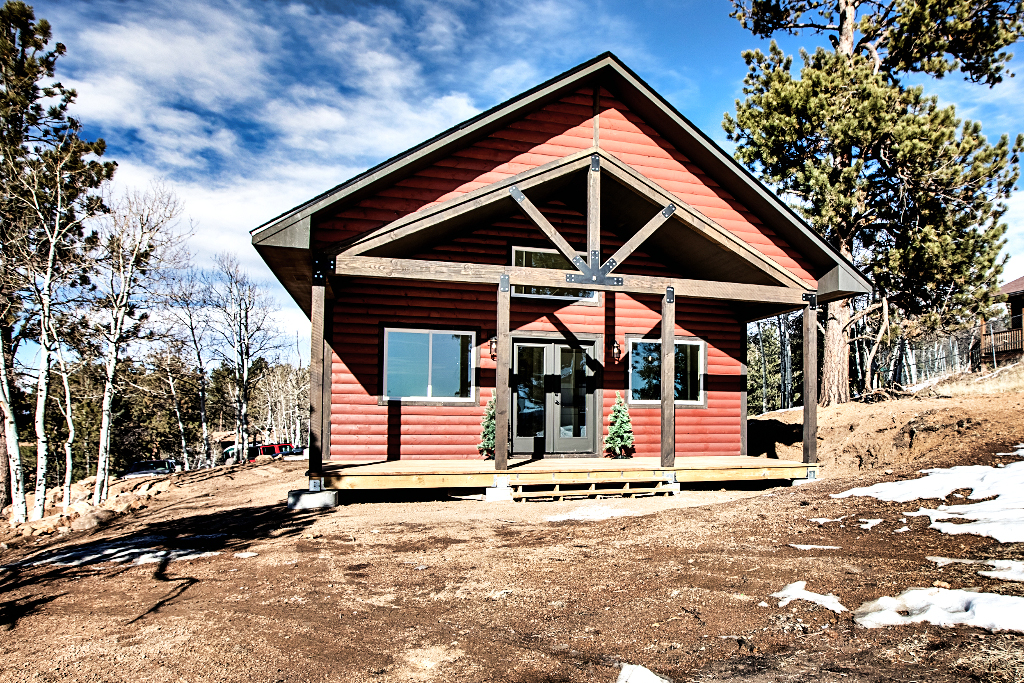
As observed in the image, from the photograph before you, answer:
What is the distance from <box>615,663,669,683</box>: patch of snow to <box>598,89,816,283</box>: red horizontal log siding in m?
8.44

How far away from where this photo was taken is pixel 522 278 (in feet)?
29.5

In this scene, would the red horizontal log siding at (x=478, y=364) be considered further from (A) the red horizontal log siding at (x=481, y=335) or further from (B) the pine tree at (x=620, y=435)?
(B) the pine tree at (x=620, y=435)

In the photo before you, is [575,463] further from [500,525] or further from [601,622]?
[601,622]

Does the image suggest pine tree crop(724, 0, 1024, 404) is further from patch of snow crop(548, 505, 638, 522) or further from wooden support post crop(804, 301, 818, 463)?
patch of snow crop(548, 505, 638, 522)

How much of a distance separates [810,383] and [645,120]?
17.1ft

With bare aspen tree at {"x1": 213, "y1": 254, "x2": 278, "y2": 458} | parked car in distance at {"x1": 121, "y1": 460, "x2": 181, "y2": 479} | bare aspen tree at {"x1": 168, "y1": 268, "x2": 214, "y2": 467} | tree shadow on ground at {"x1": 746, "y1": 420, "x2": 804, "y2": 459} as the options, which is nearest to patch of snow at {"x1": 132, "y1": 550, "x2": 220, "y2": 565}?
tree shadow on ground at {"x1": 746, "y1": 420, "x2": 804, "y2": 459}

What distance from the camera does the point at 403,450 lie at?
421 inches

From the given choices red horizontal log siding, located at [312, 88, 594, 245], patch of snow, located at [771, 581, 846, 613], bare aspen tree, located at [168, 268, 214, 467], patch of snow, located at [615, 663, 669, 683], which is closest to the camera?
patch of snow, located at [615, 663, 669, 683]

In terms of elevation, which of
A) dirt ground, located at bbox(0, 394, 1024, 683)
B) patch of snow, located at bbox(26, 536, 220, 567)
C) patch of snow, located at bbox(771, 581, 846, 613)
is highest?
patch of snow, located at bbox(771, 581, 846, 613)

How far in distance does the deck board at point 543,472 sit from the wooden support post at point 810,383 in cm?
32

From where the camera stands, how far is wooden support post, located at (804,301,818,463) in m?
9.82

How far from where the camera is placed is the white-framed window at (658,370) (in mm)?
11695

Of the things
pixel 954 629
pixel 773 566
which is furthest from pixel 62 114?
pixel 954 629

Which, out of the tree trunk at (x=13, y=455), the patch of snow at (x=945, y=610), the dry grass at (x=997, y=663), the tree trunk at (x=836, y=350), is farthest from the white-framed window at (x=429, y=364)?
the tree trunk at (x=836, y=350)
